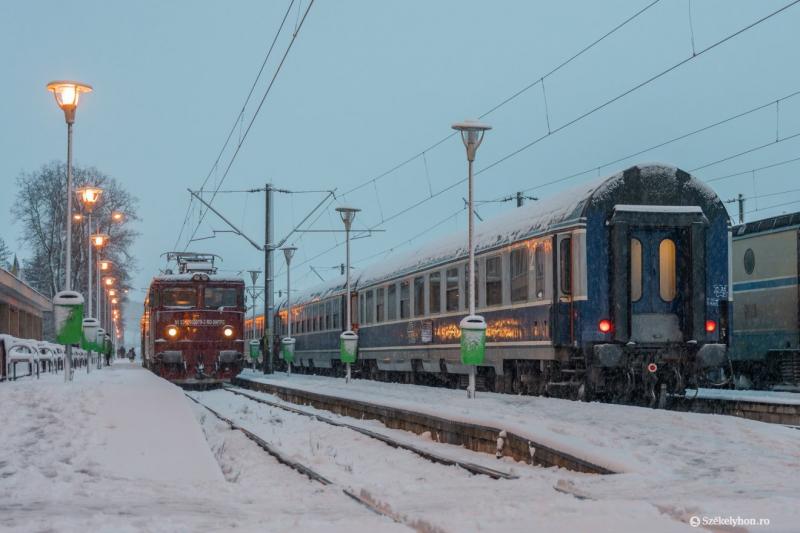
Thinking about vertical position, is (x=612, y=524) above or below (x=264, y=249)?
below

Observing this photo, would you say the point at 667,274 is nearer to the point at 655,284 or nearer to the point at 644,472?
the point at 655,284

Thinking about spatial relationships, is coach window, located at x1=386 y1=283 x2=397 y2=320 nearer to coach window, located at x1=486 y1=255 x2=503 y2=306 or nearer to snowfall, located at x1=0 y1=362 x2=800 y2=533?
coach window, located at x1=486 y1=255 x2=503 y2=306

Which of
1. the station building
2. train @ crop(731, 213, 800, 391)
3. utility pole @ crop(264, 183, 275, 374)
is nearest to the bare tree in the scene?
the station building

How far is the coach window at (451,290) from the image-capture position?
22.2 meters

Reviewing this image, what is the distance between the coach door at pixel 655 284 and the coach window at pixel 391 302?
11.9 meters

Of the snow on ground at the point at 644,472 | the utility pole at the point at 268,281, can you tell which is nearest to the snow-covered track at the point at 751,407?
the snow on ground at the point at 644,472

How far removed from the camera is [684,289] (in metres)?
16.3

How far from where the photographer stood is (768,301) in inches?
850

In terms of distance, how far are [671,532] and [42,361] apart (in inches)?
1002

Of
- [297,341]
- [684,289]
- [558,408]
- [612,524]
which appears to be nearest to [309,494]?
[612,524]

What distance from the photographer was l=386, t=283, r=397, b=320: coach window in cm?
2766

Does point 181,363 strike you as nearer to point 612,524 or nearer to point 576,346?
point 576,346

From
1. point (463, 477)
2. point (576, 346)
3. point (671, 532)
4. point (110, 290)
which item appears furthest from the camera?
point (110, 290)

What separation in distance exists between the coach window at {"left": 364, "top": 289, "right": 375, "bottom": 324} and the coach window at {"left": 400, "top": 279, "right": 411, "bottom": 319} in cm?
343
